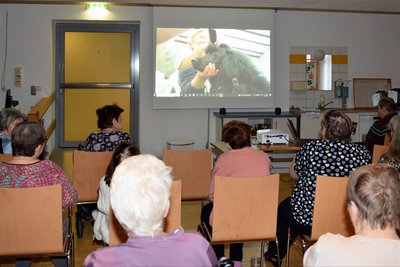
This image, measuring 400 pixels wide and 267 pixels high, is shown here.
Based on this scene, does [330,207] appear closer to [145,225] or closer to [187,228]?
[145,225]

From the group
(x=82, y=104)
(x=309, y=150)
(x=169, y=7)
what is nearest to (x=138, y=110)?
(x=82, y=104)

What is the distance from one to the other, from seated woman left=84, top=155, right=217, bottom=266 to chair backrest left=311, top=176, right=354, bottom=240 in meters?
1.40

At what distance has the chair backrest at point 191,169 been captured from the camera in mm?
3947

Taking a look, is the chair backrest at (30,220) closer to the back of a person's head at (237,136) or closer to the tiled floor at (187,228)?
the tiled floor at (187,228)

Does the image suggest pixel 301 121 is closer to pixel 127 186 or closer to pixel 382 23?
pixel 382 23

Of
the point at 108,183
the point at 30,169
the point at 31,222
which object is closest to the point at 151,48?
the point at 108,183

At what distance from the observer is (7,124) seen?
4105 mm

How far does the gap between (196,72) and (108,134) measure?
3.43 metres

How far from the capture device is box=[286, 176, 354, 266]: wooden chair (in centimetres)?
284

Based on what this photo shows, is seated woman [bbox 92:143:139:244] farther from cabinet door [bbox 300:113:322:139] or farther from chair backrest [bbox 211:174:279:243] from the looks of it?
cabinet door [bbox 300:113:322:139]

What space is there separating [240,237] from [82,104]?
578 centimetres

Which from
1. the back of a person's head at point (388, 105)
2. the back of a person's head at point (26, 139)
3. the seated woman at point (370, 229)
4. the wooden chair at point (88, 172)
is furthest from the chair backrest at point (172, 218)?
the back of a person's head at point (388, 105)

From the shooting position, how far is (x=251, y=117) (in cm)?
738

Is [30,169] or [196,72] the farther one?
[196,72]
